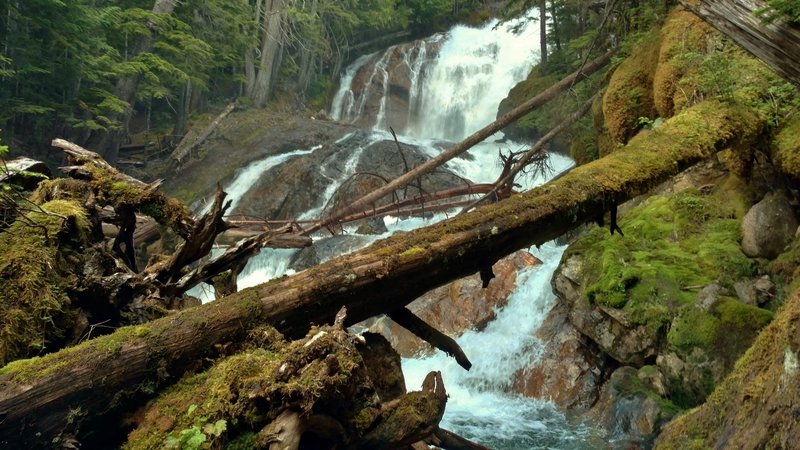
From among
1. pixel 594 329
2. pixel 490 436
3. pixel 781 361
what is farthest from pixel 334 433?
pixel 594 329

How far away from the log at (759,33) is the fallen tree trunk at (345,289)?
940 mm

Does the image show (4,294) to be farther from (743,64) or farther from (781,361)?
(743,64)

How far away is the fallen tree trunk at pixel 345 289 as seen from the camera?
3035 mm

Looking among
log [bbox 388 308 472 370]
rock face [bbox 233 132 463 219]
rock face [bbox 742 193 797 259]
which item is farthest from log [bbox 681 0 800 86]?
rock face [bbox 233 132 463 219]

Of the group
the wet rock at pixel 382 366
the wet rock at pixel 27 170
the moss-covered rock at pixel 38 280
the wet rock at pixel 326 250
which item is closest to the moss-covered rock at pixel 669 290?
the wet rock at pixel 382 366

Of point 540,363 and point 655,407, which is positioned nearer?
point 655,407

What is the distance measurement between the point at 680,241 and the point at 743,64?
8.55ft

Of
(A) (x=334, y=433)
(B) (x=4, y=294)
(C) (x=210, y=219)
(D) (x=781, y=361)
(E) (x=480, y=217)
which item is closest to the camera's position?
(D) (x=781, y=361)

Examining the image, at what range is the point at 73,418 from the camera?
3039mm

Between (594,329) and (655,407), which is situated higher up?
(594,329)

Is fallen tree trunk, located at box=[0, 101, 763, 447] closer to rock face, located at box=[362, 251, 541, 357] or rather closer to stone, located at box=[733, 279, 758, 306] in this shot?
stone, located at box=[733, 279, 758, 306]

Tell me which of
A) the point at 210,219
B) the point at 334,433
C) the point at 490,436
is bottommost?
the point at 490,436

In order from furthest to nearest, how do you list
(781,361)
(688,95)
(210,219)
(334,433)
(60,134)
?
1. (60,134)
2. (688,95)
3. (210,219)
4. (334,433)
5. (781,361)

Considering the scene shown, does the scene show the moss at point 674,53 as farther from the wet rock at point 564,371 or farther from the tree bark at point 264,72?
the tree bark at point 264,72
